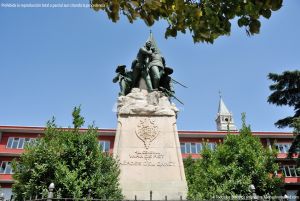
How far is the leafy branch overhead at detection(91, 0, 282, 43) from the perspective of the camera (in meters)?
3.54

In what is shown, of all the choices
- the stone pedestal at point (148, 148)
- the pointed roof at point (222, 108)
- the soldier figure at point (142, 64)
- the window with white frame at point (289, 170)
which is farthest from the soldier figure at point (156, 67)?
the pointed roof at point (222, 108)

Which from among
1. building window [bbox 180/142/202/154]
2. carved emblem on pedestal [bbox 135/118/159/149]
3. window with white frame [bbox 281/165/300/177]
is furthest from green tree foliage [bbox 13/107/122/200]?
window with white frame [bbox 281/165/300/177]

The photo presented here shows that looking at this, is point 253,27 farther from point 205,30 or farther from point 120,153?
point 120,153

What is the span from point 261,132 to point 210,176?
2291cm

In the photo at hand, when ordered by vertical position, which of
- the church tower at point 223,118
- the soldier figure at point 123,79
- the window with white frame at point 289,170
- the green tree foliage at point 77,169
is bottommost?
the green tree foliage at point 77,169

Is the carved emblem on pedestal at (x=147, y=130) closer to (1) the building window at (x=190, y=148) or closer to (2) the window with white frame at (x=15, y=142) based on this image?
(1) the building window at (x=190, y=148)

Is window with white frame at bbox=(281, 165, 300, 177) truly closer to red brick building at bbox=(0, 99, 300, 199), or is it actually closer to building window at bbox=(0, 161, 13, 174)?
red brick building at bbox=(0, 99, 300, 199)

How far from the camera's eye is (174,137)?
9.16 metres

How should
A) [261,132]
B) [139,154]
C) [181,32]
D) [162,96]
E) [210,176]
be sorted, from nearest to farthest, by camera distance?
[181,32]
[139,154]
[162,96]
[210,176]
[261,132]

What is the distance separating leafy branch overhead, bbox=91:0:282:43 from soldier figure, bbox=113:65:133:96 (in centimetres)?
686

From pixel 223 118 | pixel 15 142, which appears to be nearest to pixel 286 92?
pixel 15 142

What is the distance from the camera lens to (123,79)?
1092cm

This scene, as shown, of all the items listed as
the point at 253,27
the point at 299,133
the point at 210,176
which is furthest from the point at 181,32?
the point at 299,133

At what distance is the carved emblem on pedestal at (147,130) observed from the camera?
902 cm
